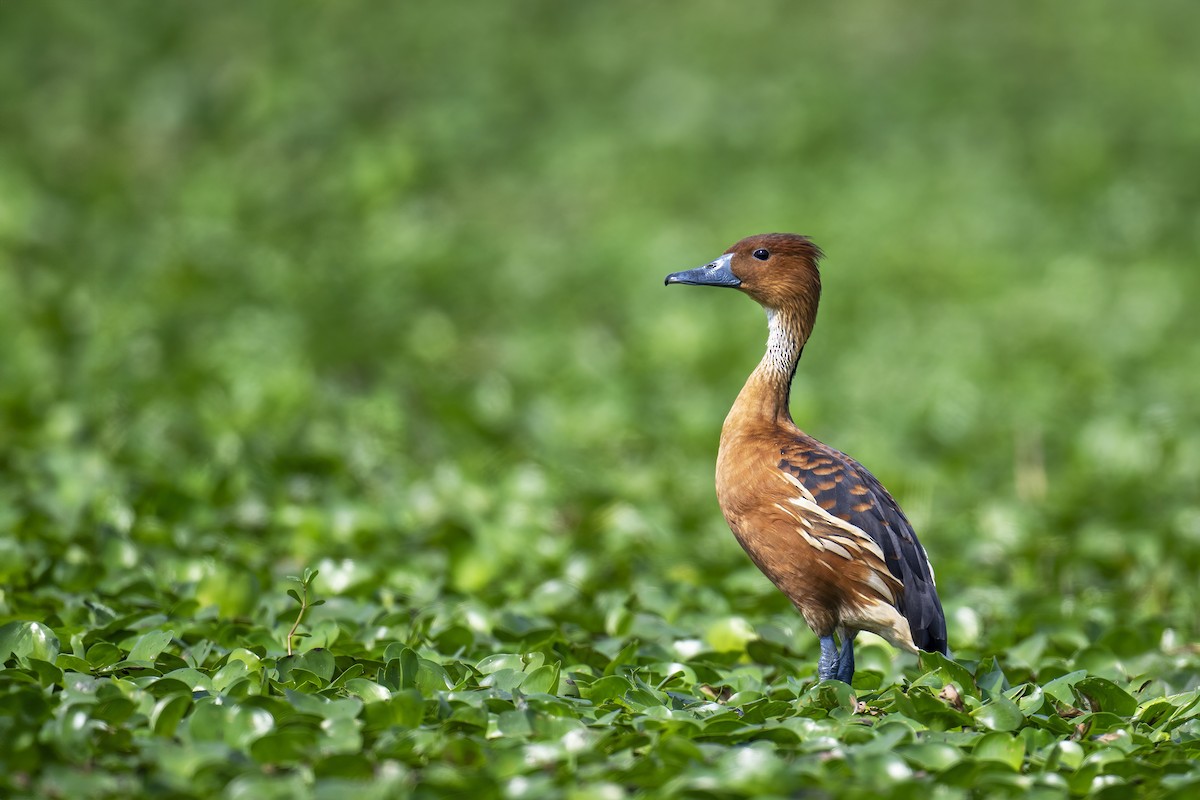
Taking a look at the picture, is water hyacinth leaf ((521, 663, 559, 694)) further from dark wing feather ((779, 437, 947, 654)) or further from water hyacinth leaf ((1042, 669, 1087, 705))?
water hyacinth leaf ((1042, 669, 1087, 705))

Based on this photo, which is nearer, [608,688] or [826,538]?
[608,688]

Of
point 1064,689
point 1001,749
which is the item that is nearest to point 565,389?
point 1064,689

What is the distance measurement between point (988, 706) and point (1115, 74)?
13.3m

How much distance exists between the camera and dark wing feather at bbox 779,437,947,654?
4992 millimetres

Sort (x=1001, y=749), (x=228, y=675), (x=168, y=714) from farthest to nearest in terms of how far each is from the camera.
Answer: (x=228, y=675)
(x=1001, y=749)
(x=168, y=714)

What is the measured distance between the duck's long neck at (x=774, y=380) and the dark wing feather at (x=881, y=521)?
0.24 m

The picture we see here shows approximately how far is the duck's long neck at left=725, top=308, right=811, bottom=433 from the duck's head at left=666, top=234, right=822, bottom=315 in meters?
0.07

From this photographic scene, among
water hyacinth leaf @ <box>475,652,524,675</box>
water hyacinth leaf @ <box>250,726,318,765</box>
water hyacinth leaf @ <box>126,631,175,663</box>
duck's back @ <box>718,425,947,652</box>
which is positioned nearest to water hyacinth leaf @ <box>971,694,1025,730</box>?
duck's back @ <box>718,425,947,652</box>

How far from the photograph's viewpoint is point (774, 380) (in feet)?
17.7

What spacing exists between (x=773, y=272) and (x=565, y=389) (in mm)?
4758

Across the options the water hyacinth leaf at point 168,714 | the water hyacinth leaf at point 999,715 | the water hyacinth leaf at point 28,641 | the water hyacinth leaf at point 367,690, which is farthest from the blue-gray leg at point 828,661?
the water hyacinth leaf at point 28,641

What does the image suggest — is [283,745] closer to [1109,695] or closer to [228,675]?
[228,675]

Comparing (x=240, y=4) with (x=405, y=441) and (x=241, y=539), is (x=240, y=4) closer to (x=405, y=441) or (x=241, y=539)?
(x=405, y=441)

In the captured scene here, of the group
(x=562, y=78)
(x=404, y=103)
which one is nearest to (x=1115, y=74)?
(x=562, y=78)
